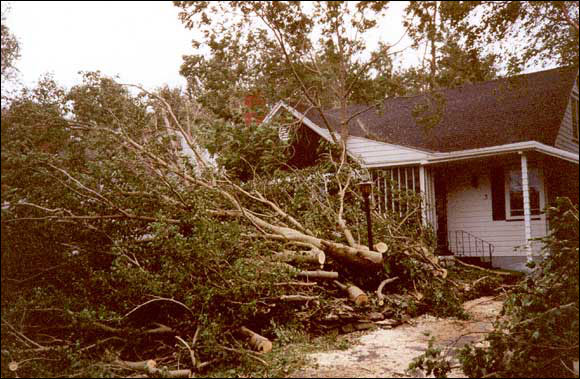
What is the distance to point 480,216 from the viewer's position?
13.4 meters

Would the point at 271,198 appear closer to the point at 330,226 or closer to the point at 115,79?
the point at 330,226

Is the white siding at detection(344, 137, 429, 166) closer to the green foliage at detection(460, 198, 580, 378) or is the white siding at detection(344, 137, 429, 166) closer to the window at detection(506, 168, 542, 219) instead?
the window at detection(506, 168, 542, 219)

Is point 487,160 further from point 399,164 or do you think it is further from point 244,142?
point 244,142

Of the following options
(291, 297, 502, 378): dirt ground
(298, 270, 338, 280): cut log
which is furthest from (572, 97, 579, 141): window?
(298, 270, 338, 280): cut log

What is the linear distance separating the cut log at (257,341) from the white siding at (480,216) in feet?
28.9

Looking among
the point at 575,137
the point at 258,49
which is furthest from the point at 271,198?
the point at 575,137

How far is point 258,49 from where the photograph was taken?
11.5 m

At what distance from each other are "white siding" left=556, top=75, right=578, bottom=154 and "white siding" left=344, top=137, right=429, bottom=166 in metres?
3.72

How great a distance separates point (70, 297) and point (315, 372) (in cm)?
295

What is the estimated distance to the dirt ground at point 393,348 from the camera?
5.05 metres

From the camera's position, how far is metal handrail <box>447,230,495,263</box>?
13156mm

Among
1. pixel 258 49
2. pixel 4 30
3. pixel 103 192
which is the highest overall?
pixel 258 49

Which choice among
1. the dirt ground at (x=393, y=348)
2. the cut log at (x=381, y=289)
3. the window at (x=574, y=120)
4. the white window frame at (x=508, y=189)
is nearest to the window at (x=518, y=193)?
the white window frame at (x=508, y=189)

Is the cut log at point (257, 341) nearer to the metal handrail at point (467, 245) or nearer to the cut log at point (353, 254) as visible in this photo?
the cut log at point (353, 254)
